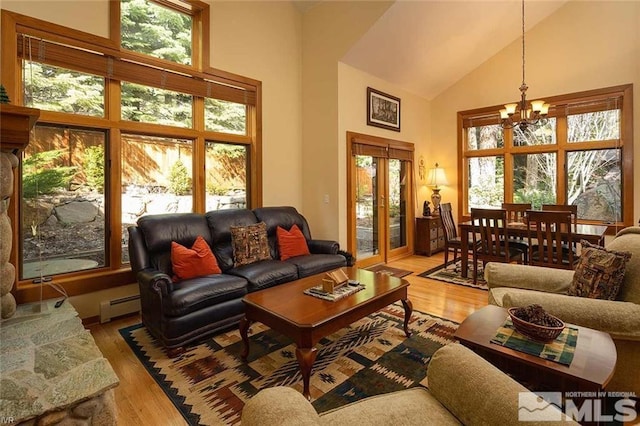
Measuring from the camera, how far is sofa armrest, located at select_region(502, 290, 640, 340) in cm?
175

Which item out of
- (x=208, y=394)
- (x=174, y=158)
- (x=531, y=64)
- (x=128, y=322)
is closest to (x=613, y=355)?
(x=208, y=394)

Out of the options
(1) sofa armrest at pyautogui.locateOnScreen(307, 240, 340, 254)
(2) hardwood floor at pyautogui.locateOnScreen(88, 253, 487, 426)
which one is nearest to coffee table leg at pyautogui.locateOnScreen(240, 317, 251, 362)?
(2) hardwood floor at pyautogui.locateOnScreen(88, 253, 487, 426)

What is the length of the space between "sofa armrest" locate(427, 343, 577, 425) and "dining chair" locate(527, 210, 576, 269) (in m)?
3.00

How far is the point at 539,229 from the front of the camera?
11.9 feet

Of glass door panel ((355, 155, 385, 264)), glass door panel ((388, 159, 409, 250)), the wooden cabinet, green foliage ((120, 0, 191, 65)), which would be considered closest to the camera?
green foliage ((120, 0, 191, 65))

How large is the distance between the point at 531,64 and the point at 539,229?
11.2 feet

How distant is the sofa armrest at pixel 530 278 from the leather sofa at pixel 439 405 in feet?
5.05

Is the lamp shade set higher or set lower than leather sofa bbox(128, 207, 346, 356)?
higher

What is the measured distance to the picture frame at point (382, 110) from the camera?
16.7ft

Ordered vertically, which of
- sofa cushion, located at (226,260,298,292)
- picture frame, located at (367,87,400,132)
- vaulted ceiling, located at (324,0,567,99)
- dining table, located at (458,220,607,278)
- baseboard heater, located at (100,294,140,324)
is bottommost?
baseboard heater, located at (100,294,140,324)

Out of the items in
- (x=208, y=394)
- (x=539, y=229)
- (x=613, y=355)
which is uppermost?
(x=539, y=229)

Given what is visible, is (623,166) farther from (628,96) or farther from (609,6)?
(609,6)

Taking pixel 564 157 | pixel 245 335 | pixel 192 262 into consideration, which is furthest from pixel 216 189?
pixel 564 157

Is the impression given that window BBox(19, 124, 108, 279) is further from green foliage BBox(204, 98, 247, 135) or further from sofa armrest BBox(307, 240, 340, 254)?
sofa armrest BBox(307, 240, 340, 254)
